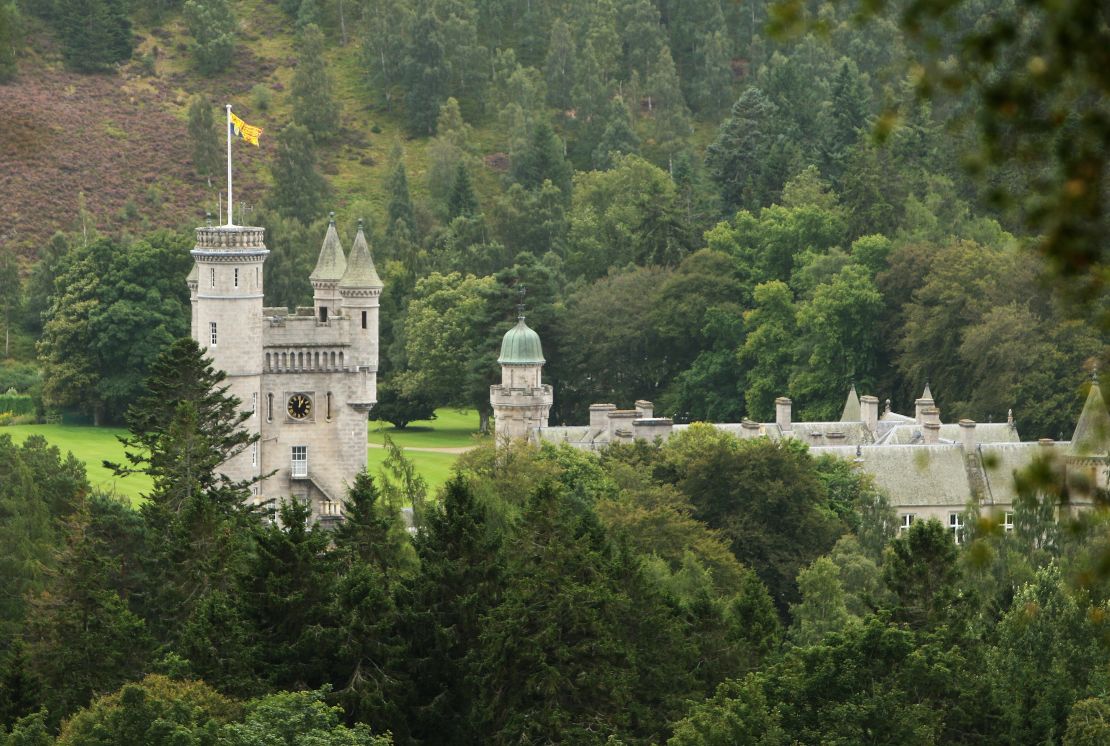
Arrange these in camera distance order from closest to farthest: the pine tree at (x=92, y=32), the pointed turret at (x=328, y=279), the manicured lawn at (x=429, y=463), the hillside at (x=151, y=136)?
the pointed turret at (x=328, y=279)
the manicured lawn at (x=429, y=463)
the hillside at (x=151, y=136)
the pine tree at (x=92, y=32)

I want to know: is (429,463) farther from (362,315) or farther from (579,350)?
(362,315)

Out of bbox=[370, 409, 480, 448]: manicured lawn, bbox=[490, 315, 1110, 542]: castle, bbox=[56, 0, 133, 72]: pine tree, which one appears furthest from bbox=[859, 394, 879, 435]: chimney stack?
bbox=[56, 0, 133, 72]: pine tree

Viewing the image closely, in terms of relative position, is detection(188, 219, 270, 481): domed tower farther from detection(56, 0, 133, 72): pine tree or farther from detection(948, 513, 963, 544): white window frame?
detection(56, 0, 133, 72): pine tree

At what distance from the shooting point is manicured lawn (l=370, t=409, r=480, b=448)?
113 m

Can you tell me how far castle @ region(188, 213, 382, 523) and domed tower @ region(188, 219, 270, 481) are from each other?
3 cm

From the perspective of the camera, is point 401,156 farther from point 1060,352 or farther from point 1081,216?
point 1081,216

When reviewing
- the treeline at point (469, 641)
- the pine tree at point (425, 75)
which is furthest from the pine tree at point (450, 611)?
the pine tree at point (425, 75)

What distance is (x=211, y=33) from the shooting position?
164500mm

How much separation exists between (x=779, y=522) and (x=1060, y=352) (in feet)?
89.2

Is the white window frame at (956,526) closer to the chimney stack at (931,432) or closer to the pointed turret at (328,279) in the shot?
the chimney stack at (931,432)

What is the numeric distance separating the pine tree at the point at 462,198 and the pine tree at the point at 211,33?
84.0 ft

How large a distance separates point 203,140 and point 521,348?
58.8 m

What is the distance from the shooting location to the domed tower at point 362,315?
87.3m

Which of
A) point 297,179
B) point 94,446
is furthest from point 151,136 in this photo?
point 94,446
